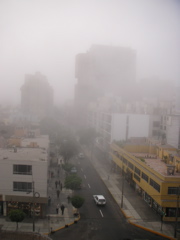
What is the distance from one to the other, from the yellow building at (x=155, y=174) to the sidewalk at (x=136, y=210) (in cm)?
30

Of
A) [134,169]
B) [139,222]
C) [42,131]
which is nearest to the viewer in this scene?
[139,222]

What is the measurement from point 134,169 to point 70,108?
45174 mm

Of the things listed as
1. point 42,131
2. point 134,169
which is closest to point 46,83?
point 42,131

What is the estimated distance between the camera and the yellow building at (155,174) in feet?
33.9

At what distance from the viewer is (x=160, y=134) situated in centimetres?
2561

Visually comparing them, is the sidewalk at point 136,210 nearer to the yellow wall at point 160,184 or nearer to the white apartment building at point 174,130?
the yellow wall at point 160,184

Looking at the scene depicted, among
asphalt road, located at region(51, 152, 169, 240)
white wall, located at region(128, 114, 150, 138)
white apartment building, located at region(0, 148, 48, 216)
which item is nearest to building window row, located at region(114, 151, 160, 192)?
asphalt road, located at region(51, 152, 169, 240)

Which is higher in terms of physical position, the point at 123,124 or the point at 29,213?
the point at 123,124

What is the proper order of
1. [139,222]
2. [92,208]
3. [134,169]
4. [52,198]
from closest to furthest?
[139,222] → [92,208] → [52,198] → [134,169]

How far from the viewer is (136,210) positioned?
36.9ft

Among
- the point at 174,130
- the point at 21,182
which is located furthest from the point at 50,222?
the point at 174,130

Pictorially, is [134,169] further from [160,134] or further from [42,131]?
[42,131]

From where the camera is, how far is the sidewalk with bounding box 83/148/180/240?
31.4 feet

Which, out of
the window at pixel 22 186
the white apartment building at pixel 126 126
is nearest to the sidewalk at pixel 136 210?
the window at pixel 22 186
